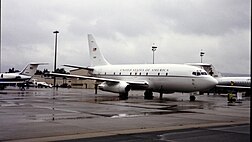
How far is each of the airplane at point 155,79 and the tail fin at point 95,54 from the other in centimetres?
296

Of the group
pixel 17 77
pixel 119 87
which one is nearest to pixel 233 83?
pixel 119 87

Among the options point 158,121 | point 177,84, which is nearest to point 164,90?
point 177,84

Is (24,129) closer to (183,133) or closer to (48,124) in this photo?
(48,124)

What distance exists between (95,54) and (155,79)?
12029 millimetres

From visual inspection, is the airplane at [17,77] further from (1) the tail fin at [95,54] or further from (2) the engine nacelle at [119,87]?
(2) the engine nacelle at [119,87]

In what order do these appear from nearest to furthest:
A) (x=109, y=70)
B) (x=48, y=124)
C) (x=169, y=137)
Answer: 1. (x=169, y=137)
2. (x=48, y=124)
3. (x=109, y=70)

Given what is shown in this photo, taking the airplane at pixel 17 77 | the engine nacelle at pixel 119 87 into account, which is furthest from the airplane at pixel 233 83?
the airplane at pixel 17 77

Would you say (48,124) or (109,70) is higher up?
(109,70)

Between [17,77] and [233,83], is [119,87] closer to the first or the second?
[233,83]

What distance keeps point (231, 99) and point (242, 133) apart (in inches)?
862

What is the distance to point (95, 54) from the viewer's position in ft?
150

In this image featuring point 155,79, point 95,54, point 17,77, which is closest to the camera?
point 155,79

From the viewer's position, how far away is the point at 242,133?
11773 millimetres

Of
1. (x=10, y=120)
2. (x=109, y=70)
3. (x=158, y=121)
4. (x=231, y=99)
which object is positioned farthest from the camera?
(x=109, y=70)
